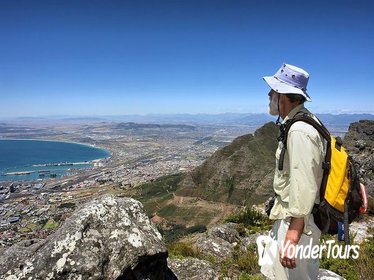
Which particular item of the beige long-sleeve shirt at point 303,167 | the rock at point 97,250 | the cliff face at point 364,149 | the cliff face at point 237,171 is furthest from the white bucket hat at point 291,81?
the cliff face at point 237,171

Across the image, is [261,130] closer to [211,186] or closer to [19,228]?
[211,186]

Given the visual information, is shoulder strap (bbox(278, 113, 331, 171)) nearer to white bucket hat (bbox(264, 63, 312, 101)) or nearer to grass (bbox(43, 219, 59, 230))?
white bucket hat (bbox(264, 63, 312, 101))

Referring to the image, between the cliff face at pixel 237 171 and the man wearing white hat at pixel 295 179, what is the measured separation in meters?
Result: 34.9

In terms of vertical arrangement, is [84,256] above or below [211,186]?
above

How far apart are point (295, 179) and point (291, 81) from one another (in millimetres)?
967

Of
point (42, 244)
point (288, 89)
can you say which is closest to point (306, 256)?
point (288, 89)

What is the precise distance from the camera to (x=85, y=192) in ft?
292

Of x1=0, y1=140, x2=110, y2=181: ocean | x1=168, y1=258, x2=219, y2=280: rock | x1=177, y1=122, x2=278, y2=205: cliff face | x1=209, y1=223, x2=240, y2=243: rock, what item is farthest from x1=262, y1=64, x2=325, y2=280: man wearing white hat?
x1=0, y1=140, x2=110, y2=181: ocean

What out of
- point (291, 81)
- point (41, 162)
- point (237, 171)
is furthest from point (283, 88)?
point (41, 162)

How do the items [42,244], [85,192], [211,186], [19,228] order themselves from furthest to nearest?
[85,192]
[19,228]
[211,186]
[42,244]

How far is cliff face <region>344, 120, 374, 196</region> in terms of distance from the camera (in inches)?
561

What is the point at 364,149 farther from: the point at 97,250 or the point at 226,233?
the point at 97,250

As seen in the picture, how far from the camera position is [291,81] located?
9.79 ft

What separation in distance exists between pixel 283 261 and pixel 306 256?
0.90 ft
